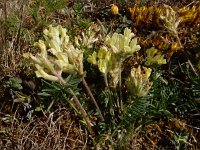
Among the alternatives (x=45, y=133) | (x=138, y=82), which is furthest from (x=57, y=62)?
(x=45, y=133)

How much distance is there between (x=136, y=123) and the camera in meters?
2.40

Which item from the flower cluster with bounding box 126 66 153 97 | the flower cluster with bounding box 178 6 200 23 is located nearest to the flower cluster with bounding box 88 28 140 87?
the flower cluster with bounding box 126 66 153 97

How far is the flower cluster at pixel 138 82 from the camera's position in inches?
87.6

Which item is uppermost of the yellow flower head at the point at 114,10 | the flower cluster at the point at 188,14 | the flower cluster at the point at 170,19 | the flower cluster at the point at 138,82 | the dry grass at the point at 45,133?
the yellow flower head at the point at 114,10

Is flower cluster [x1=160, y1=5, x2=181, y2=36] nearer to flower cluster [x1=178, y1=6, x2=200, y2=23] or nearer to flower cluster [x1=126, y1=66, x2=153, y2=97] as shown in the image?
flower cluster [x1=126, y1=66, x2=153, y2=97]

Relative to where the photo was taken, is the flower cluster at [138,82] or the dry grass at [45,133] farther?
the dry grass at [45,133]

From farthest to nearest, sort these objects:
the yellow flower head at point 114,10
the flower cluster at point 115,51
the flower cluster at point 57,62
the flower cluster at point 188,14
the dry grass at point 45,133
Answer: the yellow flower head at point 114,10 → the flower cluster at point 188,14 → the dry grass at point 45,133 → the flower cluster at point 115,51 → the flower cluster at point 57,62

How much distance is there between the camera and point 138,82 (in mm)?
2229

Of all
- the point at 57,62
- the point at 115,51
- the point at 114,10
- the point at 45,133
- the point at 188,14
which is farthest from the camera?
the point at 114,10

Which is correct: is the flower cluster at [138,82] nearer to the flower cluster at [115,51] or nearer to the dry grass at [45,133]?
the flower cluster at [115,51]

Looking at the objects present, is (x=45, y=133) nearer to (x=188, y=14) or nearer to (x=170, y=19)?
(x=170, y=19)

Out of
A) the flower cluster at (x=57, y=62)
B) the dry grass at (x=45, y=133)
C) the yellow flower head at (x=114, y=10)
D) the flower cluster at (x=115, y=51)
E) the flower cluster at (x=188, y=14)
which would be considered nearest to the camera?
the flower cluster at (x=57, y=62)

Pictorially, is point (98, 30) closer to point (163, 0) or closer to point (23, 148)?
point (163, 0)

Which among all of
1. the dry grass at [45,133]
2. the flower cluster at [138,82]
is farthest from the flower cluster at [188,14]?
the dry grass at [45,133]
